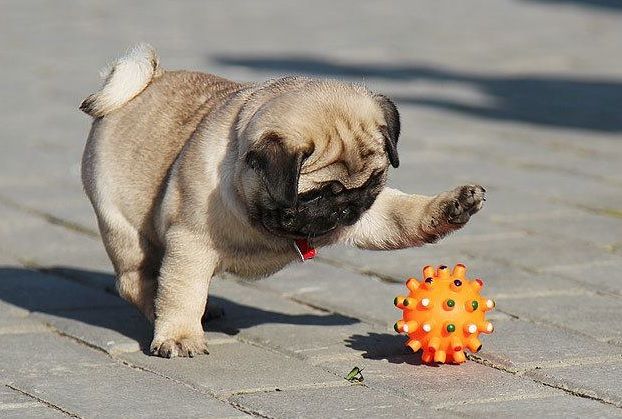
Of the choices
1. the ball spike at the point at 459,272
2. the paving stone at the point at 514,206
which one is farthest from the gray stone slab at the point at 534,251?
the ball spike at the point at 459,272

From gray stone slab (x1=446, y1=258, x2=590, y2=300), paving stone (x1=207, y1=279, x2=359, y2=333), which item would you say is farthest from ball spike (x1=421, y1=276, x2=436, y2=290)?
gray stone slab (x1=446, y1=258, x2=590, y2=300)

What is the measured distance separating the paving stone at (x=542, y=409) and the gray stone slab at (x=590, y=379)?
8 cm

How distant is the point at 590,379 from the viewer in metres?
4.48

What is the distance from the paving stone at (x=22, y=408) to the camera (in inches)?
161

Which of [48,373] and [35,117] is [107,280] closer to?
[48,373]

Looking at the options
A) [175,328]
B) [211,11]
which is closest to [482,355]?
[175,328]

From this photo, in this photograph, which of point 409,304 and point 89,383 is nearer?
point 89,383

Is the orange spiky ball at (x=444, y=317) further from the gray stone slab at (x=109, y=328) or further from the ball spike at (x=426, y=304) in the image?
the gray stone slab at (x=109, y=328)

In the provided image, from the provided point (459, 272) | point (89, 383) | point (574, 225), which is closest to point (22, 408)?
point (89, 383)

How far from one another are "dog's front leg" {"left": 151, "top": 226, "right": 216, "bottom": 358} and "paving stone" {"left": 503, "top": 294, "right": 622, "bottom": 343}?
1350 millimetres

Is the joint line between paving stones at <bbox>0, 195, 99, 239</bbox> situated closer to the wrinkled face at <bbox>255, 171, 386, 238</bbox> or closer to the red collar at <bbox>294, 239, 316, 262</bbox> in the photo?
the red collar at <bbox>294, 239, 316, 262</bbox>

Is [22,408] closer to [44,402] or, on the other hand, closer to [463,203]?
[44,402]

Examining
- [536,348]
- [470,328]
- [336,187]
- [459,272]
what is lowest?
[536,348]

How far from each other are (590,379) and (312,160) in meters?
1.19
